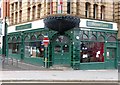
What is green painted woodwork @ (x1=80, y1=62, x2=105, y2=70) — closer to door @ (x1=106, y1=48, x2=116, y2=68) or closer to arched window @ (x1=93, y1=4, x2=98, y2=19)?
door @ (x1=106, y1=48, x2=116, y2=68)

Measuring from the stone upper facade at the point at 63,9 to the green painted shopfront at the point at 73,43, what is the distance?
0.78 meters

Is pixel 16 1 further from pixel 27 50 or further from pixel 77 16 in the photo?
pixel 77 16

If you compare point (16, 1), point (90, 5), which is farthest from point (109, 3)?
point (16, 1)

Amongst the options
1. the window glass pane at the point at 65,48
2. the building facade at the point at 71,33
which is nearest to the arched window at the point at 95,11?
the building facade at the point at 71,33

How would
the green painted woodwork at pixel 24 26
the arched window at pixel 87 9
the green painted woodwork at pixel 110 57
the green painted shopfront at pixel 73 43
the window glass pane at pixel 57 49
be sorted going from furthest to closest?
the green painted woodwork at pixel 24 26
the green painted woodwork at pixel 110 57
the arched window at pixel 87 9
the window glass pane at pixel 57 49
the green painted shopfront at pixel 73 43

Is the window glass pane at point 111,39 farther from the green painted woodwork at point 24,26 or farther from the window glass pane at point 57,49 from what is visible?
the green painted woodwork at point 24,26

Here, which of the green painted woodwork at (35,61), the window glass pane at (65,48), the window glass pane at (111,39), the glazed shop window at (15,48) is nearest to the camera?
the window glass pane at (65,48)

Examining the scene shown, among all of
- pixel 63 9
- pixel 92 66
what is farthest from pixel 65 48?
pixel 63 9

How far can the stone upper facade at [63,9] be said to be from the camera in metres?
21.6

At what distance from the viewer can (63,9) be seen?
21.4 meters

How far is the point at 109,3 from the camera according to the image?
79.9ft

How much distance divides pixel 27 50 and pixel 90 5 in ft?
27.3

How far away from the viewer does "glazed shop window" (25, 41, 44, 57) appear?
925 inches

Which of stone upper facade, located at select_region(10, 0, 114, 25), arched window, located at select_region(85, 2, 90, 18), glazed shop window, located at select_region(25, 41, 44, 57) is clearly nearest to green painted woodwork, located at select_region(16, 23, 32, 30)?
stone upper facade, located at select_region(10, 0, 114, 25)
